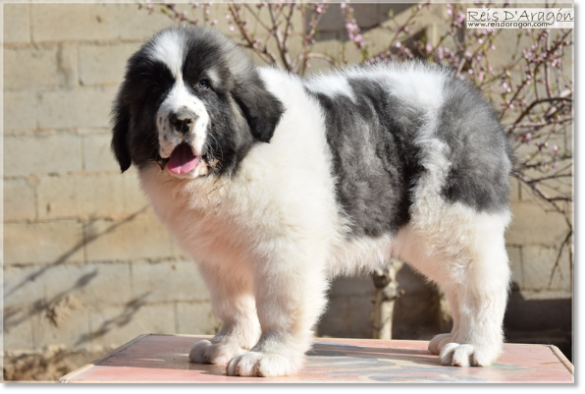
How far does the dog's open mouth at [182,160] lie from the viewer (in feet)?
11.2

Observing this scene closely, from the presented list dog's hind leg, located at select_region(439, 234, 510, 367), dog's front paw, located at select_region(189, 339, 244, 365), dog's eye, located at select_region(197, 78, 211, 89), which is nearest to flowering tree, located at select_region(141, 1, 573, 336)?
dog's hind leg, located at select_region(439, 234, 510, 367)

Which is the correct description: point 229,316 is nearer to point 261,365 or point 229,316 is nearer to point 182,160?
point 261,365

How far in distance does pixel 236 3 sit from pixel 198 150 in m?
3.57

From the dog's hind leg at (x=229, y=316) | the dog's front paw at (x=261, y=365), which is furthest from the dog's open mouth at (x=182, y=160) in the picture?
the dog's front paw at (x=261, y=365)

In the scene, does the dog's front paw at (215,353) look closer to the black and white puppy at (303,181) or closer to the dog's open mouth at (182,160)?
the black and white puppy at (303,181)

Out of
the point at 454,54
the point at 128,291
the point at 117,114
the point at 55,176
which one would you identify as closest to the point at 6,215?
the point at 55,176

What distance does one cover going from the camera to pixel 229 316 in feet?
13.4

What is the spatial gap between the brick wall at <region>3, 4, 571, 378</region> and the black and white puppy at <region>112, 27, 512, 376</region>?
3134 mm

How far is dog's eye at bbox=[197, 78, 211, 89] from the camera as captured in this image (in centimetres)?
348

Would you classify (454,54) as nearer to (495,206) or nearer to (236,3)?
(236,3)

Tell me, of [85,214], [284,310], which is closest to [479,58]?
[284,310]

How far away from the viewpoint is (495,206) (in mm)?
3904

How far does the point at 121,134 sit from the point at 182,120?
60cm

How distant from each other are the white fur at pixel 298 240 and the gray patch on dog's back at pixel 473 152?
0.06 m
